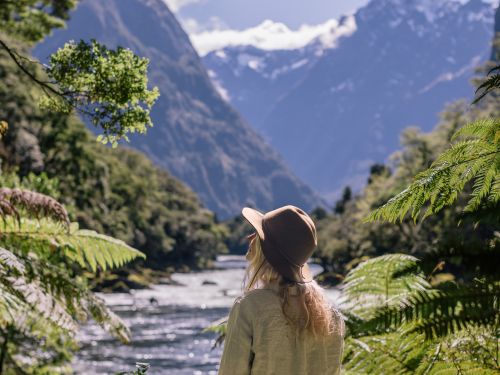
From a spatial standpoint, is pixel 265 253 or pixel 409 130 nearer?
pixel 265 253

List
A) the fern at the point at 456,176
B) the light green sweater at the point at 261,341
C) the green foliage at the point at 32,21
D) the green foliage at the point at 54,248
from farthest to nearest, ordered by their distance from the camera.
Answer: the green foliage at the point at 32,21 < the green foliage at the point at 54,248 < the light green sweater at the point at 261,341 < the fern at the point at 456,176

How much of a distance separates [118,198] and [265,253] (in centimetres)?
6323

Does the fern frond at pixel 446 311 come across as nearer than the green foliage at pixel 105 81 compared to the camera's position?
Yes

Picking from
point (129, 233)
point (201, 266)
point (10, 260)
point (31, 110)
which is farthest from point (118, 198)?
point (10, 260)

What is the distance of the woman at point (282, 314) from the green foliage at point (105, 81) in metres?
2.05

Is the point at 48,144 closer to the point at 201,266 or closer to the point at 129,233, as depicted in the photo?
the point at 129,233

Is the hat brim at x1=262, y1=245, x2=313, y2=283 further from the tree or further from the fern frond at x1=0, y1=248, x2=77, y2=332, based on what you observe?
the tree

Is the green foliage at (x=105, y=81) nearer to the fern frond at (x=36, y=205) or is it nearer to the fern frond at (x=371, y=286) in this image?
the fern frond at (x=36, y=205)

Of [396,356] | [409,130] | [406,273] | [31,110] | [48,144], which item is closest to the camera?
[406,273]

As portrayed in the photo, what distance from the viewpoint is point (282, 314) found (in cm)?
295

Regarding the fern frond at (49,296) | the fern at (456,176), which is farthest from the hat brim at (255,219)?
the fern frond at (49,296)

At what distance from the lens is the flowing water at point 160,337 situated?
25.2m

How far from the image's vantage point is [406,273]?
1446 millimetres

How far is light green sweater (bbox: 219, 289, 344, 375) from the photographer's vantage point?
2.88 meters
